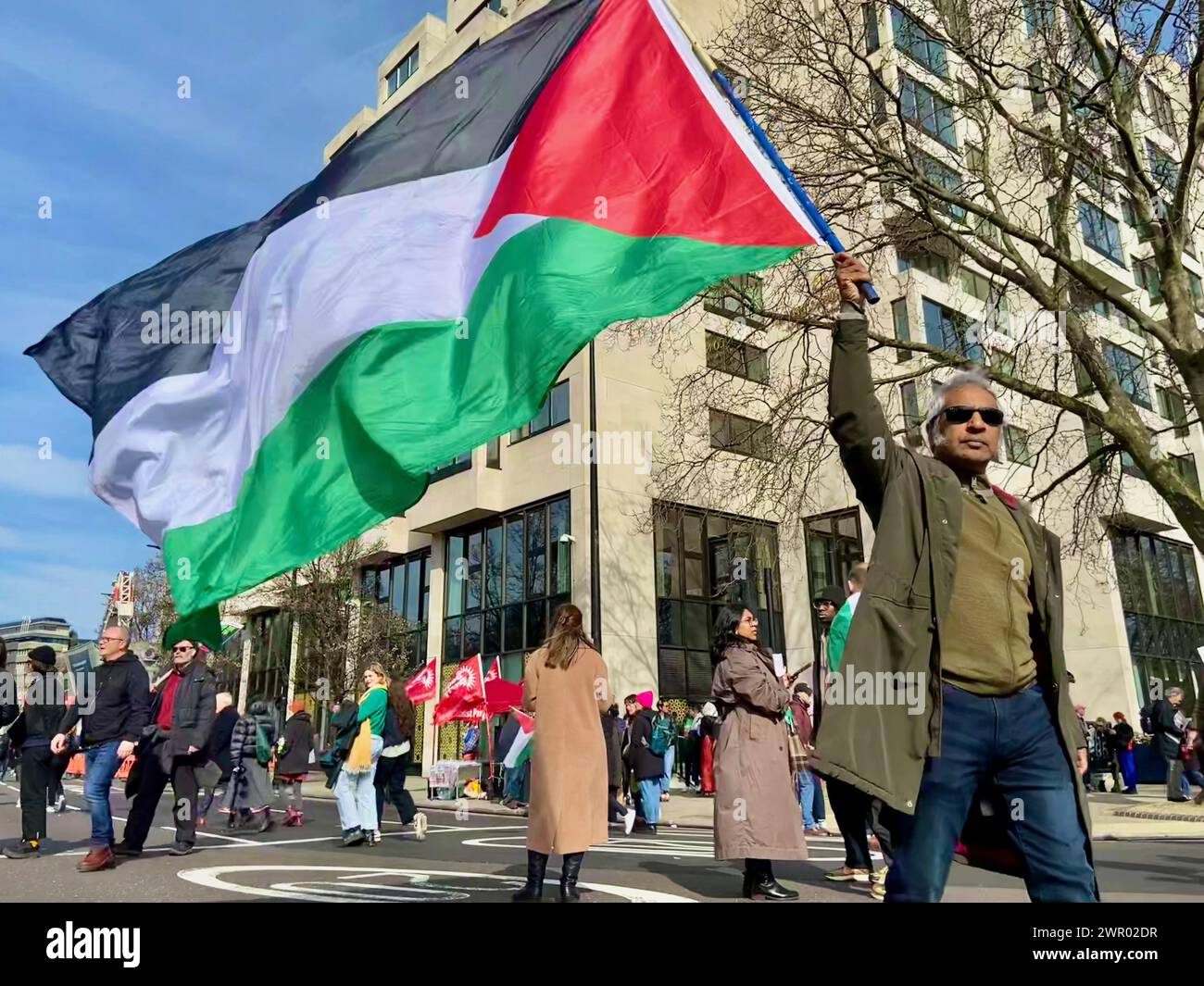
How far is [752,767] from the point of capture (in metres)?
6.43

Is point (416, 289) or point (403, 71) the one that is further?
point (403, 71)

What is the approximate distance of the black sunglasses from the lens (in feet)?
10.6

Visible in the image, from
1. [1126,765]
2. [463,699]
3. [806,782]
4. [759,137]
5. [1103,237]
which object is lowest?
[1126,765]

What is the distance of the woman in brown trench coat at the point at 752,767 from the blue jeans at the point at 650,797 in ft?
23.1

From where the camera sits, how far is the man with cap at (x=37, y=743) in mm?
9258

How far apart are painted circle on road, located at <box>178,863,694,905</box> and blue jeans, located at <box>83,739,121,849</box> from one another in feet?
2.83

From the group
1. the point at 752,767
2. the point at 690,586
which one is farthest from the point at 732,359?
the point at 752,767

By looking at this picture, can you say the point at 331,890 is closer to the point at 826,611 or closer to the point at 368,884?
the point at 368,884

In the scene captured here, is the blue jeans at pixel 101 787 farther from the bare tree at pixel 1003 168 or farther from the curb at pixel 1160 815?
the curb at pixel 1160 815

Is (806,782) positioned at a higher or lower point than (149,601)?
lower

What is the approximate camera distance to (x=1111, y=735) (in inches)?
862

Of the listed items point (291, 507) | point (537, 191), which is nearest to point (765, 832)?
point (291, 507)

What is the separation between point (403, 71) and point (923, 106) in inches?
1190

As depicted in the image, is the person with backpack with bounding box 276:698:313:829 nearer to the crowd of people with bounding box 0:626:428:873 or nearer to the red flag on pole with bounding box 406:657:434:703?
the crowd of people with bounding box 0:626:428:873
